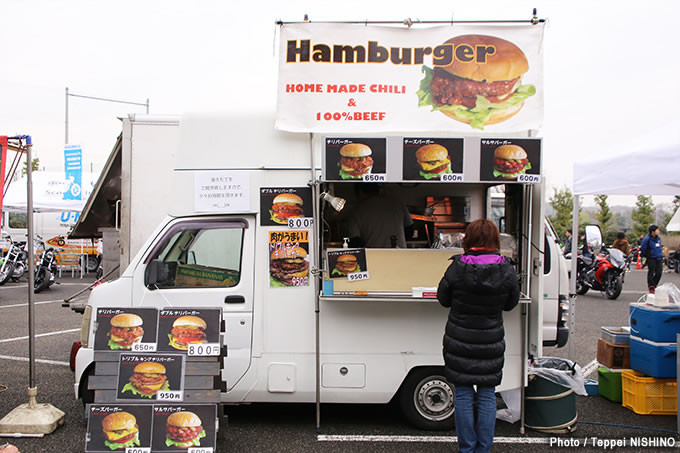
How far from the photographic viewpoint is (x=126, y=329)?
13.7 feet

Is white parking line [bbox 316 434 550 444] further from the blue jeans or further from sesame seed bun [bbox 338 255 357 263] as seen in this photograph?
sesame seed bun [bbox 338 255 357 263]

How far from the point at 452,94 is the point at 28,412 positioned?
4404 millimetres

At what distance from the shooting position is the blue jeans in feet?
12.8

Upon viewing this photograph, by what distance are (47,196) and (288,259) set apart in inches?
604

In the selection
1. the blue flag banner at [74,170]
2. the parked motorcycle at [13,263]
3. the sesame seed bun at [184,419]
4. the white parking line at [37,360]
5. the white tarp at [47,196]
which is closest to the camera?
the sesame seed bun at [184,419]

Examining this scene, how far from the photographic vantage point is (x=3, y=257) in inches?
603

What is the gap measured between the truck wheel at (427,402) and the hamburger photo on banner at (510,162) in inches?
68.1

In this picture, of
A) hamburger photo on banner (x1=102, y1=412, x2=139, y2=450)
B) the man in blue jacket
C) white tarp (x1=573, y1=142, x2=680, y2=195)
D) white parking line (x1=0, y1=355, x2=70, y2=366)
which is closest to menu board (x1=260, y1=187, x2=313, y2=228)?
hamburger photo on banner (x1=102, y1=412, x2=139, y2=450)

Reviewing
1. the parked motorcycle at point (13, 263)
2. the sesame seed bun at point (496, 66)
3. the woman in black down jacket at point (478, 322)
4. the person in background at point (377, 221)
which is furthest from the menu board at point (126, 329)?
the parked motorcycle at point (13, 263)

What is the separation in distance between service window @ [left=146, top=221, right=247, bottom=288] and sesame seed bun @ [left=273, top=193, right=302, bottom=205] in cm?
36

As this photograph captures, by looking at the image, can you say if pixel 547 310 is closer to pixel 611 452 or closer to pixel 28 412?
pixel 611 452

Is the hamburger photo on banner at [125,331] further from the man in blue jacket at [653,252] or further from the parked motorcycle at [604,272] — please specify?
the man in blue jacket at [653,252]

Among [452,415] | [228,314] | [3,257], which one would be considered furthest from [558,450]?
[3,257]

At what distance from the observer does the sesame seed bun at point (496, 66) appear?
455 cm
